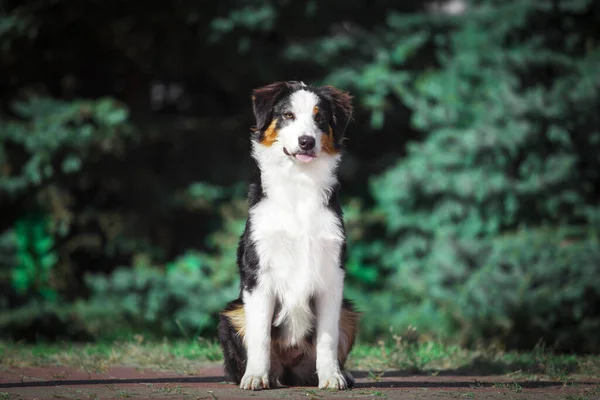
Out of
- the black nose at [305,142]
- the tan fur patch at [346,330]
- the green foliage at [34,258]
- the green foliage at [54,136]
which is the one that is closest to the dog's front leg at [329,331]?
the tan fur patch at [346,330]

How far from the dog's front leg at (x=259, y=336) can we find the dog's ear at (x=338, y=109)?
123 cm

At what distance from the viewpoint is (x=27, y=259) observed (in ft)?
38.2

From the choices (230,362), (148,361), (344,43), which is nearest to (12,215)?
(344,43)

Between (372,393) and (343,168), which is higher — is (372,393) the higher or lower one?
the lower one

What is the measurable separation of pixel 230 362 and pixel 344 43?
8.94m

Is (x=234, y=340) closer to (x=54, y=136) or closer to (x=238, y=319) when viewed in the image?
(x=238, y=319)

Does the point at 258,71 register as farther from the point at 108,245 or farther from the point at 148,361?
the point at 148,361

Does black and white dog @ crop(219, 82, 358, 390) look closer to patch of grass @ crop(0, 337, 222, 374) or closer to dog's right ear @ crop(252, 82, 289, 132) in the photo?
dog's right ear @ crop(252, 82, 289, 132)

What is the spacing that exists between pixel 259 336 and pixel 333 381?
54 centimetres

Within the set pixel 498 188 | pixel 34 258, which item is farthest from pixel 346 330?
pixel 34 258

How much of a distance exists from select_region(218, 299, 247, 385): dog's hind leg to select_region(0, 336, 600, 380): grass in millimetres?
755

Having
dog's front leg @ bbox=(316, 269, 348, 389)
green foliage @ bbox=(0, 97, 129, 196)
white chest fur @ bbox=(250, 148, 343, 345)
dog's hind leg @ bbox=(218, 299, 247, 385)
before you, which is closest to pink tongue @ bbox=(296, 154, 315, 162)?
white chest fur @ bbox=(250, 148, 343, 345)

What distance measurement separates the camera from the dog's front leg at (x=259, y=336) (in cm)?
448

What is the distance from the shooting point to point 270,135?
192 inches
